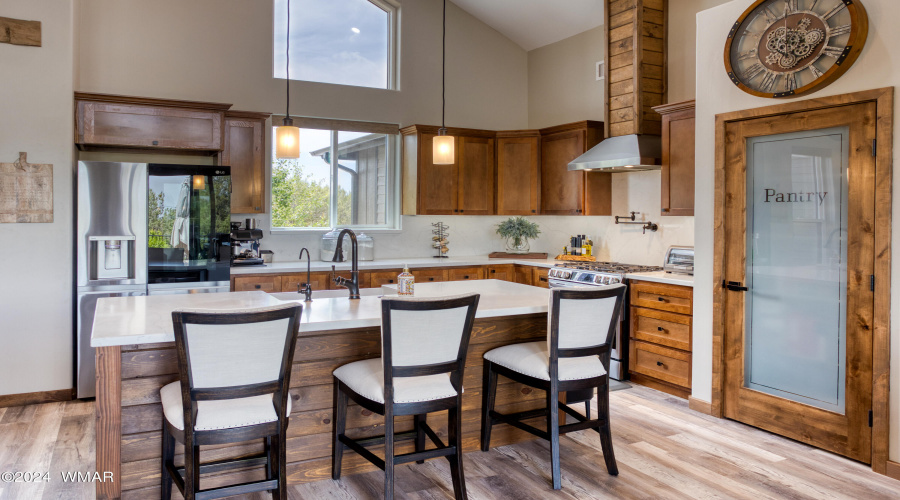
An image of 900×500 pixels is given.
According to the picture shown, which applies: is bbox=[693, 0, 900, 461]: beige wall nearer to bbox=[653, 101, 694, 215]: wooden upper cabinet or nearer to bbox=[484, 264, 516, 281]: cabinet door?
bbox=[653, 101, 694, 215]: wooden upper cabinet

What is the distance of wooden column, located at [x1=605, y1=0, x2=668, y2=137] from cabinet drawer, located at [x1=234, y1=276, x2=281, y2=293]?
3.18 metres

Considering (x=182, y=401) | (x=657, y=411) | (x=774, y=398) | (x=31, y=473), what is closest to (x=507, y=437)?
(x=657, y=411)

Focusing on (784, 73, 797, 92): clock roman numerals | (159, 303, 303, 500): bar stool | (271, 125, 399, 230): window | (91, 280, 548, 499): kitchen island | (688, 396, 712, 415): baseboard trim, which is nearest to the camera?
(159, 303, 303, 500): bar stool

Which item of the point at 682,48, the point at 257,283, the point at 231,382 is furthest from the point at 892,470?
the point at 257,283

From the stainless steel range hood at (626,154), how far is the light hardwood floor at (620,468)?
2.04m

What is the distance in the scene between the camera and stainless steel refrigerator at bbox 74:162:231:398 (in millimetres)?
4418

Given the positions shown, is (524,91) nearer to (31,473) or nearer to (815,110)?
(815,110)

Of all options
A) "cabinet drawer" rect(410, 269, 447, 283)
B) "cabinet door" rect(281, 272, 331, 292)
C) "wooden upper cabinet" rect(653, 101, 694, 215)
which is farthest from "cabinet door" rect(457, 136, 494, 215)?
"wooden upper cabinet" rect(653, 101, 694, 215)

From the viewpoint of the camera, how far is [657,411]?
4.16 meters

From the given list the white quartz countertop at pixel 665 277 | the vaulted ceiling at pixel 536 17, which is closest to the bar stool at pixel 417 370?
the white quartz countertop at pixel 665 277

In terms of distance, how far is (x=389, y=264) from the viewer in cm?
566

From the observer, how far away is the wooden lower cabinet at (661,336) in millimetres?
4391

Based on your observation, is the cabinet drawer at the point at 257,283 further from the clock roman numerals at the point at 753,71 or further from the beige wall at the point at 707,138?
the clock roman numerals at the point at 753,71

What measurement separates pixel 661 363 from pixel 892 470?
65.4 inches
